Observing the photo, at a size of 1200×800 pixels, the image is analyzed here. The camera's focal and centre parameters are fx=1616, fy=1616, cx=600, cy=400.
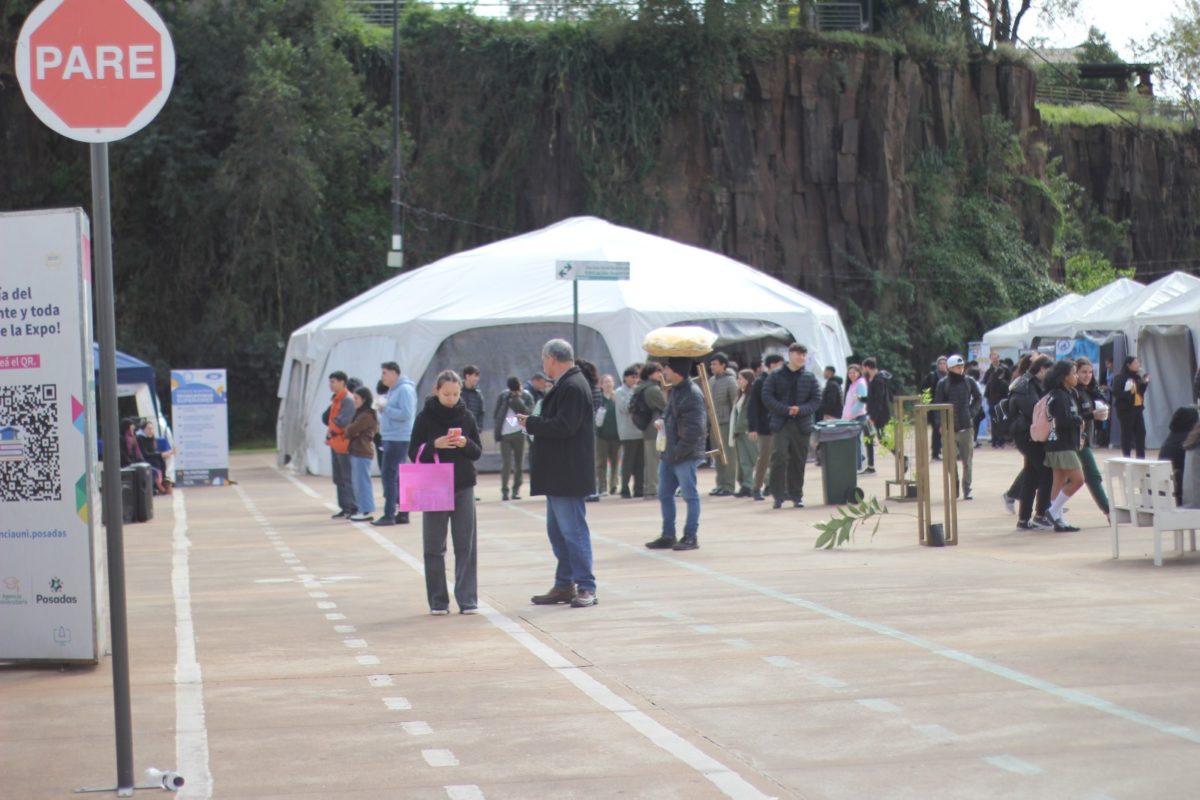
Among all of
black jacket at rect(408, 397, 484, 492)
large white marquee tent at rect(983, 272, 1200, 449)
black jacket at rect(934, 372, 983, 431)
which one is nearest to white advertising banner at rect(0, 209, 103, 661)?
black jacket at rect(408, 397, 484, 492)

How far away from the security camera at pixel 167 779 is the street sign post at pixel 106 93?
10cm

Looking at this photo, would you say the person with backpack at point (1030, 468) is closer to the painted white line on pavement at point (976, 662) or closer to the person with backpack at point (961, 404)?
the person with backpack at point (961, 404)

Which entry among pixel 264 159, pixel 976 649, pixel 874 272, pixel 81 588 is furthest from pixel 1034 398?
pixel 874 272

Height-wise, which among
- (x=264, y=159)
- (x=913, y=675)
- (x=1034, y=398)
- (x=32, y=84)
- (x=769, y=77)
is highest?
(x=769, y=77)

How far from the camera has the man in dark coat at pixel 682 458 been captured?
14883 millimetres

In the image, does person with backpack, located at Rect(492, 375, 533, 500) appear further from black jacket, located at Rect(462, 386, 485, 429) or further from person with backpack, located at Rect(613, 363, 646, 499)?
person with backpack, located at Rect(613, 363, 646, 499)

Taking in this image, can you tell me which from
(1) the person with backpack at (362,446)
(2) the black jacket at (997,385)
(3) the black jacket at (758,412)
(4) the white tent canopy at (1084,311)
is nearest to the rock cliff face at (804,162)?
(4) the white tent canopy at (1084,311)

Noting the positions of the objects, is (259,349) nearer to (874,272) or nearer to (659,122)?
(659,122)

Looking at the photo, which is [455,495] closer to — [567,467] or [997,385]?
[567,467]

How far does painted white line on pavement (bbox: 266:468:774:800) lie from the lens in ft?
20.1

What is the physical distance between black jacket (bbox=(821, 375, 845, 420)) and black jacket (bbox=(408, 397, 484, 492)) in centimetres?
1096

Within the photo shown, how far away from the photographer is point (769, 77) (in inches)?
1845

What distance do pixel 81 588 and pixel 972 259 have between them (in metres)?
43.2

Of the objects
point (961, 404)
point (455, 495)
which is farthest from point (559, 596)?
point (961, 404)
